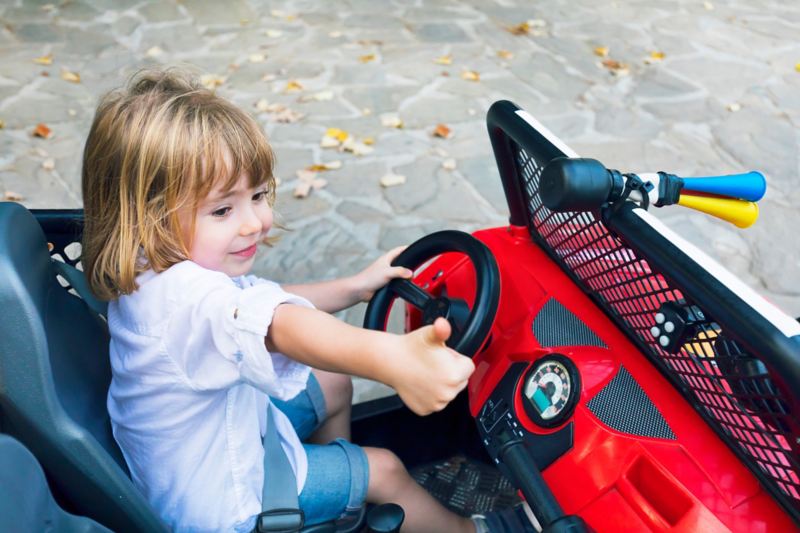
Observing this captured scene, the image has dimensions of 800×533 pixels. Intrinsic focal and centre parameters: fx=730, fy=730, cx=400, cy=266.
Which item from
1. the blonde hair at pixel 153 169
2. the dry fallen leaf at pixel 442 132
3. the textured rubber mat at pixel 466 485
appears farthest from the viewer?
the dry fallen leaf at pixel 442 132

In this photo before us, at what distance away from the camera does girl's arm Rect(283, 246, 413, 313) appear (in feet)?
4.88

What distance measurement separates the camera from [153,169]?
115cm

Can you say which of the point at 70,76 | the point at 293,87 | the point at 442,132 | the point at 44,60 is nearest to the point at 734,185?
the point at 442,132

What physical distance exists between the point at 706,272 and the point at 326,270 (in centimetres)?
198

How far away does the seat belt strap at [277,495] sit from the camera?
4.18 feet

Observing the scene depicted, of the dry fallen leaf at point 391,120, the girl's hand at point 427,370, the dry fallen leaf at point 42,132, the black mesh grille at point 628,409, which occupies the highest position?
the girl's hand at point 427,370

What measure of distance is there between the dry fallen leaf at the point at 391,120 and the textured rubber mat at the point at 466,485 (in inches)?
85.5

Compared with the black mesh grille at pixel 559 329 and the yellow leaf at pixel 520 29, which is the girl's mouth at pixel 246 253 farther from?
the yellow leaf at pixel 520 29

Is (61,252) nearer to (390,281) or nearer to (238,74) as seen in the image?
(390,281)

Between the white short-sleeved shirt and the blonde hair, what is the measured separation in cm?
5

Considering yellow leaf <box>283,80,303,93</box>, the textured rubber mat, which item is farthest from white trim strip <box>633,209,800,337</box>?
yellow leaf <box>283,80,303,93</box>

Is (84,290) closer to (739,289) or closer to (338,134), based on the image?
(739,289)

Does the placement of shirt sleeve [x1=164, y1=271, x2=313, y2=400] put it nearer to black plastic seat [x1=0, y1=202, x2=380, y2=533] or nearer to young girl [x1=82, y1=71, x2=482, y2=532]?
young girl [x1=82, y1=71, x2=482, y2=532]

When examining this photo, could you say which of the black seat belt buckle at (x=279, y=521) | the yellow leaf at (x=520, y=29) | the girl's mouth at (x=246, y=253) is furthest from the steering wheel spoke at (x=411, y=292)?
the yellow leaf at (x=520, y=29)
